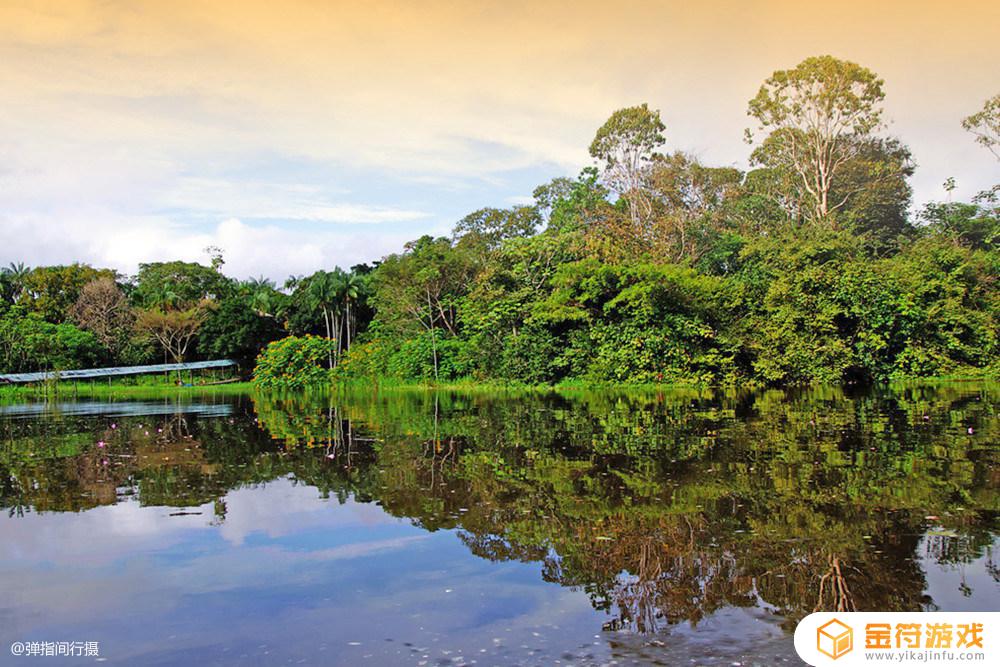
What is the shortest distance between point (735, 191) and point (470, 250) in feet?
51.2

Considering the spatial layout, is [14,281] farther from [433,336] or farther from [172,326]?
[433,336]

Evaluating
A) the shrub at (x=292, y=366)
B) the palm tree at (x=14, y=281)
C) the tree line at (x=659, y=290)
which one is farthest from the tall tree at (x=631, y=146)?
the palm tree at (x=14, y=281)

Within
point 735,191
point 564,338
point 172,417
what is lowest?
point 172,417

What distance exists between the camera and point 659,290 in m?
28.2

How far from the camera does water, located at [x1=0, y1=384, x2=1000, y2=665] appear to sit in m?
4.17

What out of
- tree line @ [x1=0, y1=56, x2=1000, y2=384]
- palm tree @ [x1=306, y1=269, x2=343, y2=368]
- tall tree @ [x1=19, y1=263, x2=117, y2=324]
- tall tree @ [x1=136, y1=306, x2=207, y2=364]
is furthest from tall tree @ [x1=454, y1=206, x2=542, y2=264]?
tall tree @ [x1=19, y1=263, x2=117, y2=324]

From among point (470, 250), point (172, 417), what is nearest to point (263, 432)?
point (172, 417)

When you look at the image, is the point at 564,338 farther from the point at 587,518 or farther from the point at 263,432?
the point at 587,518

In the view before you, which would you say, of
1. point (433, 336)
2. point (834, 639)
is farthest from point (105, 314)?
point (834, 639)

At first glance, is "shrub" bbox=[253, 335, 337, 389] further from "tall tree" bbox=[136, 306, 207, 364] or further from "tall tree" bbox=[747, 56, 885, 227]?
"tall tree" bbox=[747, 56, 885, 227]

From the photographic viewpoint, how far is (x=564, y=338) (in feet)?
103

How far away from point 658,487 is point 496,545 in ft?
8.20

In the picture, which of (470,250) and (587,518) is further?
(470,250)

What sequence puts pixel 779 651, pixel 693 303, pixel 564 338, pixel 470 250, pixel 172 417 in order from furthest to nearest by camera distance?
1. pixel 470 250
2. pixel 564 338
3. pixel 693 303
4. pixel 172 417
5. pixel 779 651
